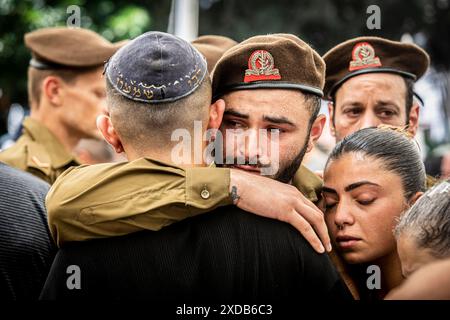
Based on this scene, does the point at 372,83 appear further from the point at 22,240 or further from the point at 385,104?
the point at 22,240

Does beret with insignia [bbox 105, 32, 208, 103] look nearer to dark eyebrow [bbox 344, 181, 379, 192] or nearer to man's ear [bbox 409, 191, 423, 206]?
dark eyebrow [bbox 344, 181, 379, 192]

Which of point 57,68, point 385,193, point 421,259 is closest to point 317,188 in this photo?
point 385,193

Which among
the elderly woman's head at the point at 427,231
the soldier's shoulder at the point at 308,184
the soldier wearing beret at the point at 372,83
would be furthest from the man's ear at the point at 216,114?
the soldier wearing beret at the point at 372,83

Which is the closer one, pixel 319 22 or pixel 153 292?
pixel 153 292

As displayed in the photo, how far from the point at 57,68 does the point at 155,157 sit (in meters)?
2.54

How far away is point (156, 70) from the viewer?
6.54 feet

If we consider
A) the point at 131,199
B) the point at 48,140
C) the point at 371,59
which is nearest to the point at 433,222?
the point at 131,199

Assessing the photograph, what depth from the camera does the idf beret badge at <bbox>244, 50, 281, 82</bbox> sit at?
2.25 m

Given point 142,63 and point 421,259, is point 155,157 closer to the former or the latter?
point 142,63

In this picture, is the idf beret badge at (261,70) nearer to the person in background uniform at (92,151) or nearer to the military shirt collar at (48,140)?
the military shirt collar at (48,140)

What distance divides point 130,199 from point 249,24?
26.6 feet

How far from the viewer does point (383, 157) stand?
235 centimetres

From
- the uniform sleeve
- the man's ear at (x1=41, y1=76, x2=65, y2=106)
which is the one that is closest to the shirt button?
the uniform sleeve
